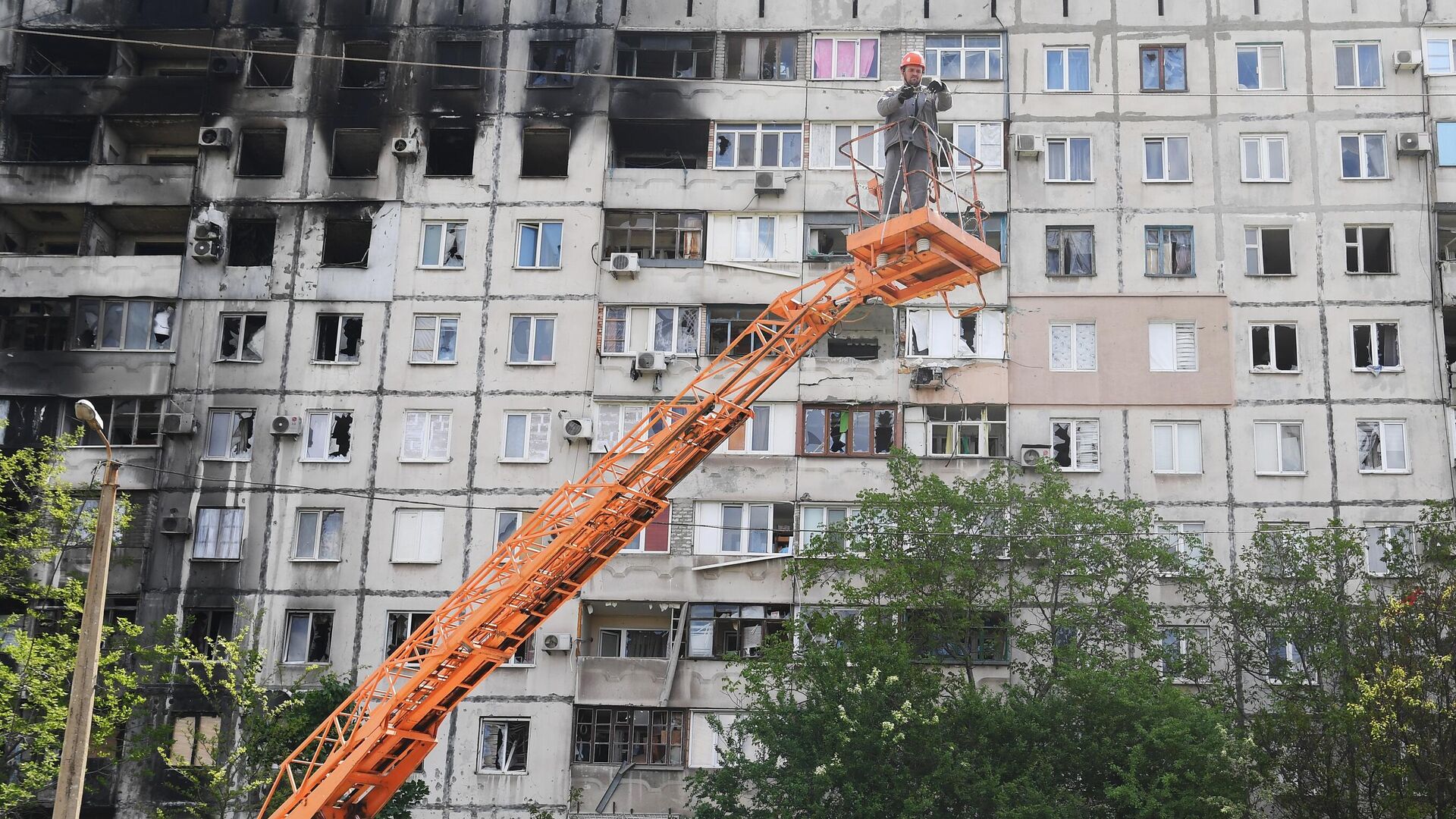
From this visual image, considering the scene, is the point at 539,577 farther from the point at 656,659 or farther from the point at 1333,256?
the point at 1333,256

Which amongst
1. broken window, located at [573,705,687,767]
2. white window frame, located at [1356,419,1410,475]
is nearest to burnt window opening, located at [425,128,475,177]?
broken window, located at [573,705,687,767]

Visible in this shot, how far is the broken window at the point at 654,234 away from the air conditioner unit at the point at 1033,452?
10.9 metres

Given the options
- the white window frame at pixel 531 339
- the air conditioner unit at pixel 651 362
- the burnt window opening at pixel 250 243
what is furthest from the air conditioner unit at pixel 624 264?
the burnt window opening at pixel 250 243

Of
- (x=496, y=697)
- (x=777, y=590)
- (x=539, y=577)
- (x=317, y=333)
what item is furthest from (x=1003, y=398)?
(x=539, y=577)

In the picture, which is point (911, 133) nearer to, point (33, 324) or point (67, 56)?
point (33, 324)

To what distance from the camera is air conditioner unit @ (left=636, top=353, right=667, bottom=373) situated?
45.8 m

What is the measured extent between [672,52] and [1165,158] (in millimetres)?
15018

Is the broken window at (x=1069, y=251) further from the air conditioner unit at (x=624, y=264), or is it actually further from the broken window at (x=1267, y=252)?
the air conditioner unit at (x=624, y=264)

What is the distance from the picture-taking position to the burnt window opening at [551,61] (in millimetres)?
49094

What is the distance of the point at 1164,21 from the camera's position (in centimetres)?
4850

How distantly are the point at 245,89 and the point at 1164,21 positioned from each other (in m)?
27.7

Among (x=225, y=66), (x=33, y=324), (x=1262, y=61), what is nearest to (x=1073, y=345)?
(x=1262, y=61)

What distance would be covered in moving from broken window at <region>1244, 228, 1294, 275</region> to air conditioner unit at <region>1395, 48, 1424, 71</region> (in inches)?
232

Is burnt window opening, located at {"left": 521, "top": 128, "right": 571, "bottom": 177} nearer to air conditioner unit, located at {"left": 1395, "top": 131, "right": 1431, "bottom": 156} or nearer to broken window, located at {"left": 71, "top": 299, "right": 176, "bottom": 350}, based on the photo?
broken window, located at {"left": 71, "top": 299, "right": 176, "bottom": 350}
